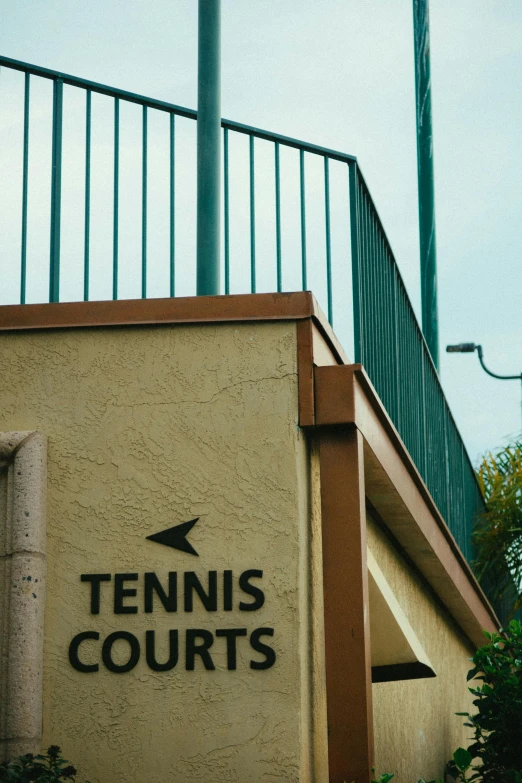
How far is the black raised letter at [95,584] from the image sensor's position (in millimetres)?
4613

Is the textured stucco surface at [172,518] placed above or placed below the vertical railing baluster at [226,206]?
below

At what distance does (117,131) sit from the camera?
17.8 feet

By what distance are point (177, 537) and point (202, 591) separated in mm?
228

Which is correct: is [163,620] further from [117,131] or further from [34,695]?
[117,131]

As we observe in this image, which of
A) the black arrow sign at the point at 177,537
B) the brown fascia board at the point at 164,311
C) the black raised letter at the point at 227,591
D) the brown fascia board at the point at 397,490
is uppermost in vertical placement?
the brown fascia board at the point at 164,311

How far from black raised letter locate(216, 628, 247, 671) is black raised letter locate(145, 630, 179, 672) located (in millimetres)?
165

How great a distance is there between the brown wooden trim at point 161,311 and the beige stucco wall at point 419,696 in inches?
64.3

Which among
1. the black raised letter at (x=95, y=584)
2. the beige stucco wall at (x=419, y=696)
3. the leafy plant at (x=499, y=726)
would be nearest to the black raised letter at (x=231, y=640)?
the black raised letter at (x=95, y=584)

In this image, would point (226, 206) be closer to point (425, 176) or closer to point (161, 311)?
point (161, 311)

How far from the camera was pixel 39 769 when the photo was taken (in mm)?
4145

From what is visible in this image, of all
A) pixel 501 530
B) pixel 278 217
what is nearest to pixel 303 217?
pixel 278 217

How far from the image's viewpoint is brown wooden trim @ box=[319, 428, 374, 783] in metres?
4.48

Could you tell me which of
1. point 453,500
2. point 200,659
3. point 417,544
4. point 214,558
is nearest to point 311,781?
point 200,659

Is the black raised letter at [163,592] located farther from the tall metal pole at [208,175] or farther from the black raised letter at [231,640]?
the tall metal pole at [208,175]
